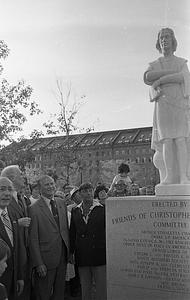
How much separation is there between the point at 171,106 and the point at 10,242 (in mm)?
2385

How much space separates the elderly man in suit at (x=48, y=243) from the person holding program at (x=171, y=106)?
1.30m

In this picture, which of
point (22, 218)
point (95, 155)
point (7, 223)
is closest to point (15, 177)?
point (22, 218)

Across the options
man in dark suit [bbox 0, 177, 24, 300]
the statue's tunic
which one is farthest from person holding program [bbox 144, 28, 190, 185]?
man in dark suit [bbox 0, 177, 24, 300]

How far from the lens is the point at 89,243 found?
14.0ft

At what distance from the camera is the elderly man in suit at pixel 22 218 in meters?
3.93

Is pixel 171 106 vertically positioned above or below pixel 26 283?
above

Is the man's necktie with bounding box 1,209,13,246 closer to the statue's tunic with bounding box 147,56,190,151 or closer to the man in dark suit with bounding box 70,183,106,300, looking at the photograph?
the man in dark suit with bounding box 70,183,106,300

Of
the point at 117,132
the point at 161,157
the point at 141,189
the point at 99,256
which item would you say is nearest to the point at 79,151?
the point at 117,132

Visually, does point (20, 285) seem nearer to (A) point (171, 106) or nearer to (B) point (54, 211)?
(B) point (54, 211)

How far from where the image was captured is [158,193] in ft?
14.3

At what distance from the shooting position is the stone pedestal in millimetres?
3914

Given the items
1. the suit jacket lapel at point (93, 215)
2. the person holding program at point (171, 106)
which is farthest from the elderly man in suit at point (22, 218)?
the person holding program at point (171, 106)

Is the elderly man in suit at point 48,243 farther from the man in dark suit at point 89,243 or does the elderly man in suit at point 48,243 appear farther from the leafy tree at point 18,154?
the leafy tree at point 18,154

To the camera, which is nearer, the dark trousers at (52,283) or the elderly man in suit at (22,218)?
the elderly man in suit at (22,218)
